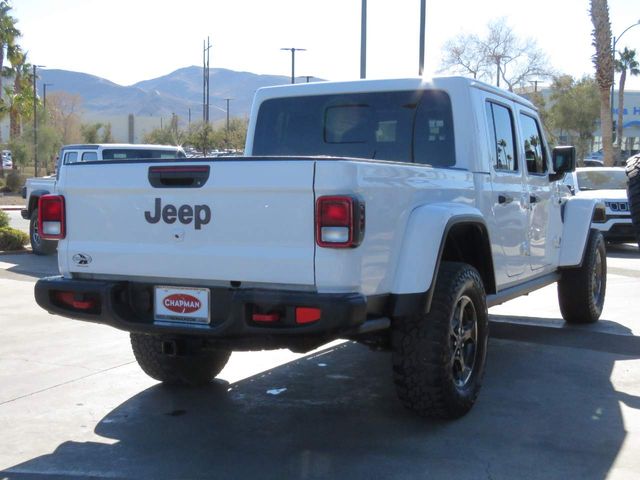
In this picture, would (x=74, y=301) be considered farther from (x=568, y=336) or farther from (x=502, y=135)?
(x=568, y=336)

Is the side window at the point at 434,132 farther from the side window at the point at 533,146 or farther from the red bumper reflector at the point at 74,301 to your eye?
the red bumper reflector at the point at 74,301

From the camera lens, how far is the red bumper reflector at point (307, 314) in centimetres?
388

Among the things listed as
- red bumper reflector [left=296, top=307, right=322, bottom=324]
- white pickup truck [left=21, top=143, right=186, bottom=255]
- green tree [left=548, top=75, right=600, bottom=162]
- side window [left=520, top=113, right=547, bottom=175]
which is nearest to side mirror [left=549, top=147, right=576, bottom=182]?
side window [left=520, top=113, right=547, bottom=175]

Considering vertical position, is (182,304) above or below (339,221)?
below

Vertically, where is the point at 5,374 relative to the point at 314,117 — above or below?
below

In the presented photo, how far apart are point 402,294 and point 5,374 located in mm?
3247

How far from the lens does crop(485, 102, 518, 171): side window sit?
5805mm

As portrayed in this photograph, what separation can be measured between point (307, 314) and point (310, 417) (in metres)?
1.26

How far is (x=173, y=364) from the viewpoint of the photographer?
5.45 m

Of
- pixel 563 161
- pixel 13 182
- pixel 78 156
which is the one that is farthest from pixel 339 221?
pixel 13 182

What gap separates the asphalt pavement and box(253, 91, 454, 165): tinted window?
64.1 inches

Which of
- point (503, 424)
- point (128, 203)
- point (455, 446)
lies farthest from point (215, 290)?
point (503, 424)

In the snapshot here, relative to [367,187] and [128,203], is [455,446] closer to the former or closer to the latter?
[367,187]

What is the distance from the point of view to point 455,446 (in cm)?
440
